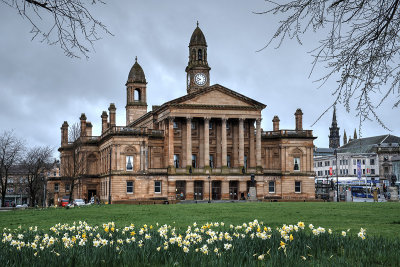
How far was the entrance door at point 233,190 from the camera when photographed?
91.6 meters

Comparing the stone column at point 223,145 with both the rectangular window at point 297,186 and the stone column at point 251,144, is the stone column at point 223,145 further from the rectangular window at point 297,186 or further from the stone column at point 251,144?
the rectangular window at point 297,186

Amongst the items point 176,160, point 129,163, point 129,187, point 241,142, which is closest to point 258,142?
point 241,142

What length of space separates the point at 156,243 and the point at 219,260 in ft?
9.10

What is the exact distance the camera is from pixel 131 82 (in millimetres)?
111188

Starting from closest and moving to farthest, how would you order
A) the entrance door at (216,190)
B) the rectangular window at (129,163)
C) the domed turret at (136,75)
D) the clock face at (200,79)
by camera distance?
the rectangular window at (129,163) → the entrance door at (216,190) → the clock face at (200,79) → the domed turret at (136,75)

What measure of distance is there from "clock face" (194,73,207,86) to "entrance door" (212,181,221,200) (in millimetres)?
19724

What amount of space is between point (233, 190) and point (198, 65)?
77.8 ft

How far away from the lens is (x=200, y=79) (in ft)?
333

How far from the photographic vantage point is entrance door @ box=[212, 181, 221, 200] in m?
90.1

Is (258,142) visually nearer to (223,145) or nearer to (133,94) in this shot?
(223,145)

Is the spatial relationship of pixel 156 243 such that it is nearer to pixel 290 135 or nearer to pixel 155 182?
pixel 155 182

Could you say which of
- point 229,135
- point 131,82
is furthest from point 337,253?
point 131,82

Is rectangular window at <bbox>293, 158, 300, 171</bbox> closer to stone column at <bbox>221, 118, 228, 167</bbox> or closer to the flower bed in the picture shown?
stone column at <bbox>221, 118, 228, 167</bbox>

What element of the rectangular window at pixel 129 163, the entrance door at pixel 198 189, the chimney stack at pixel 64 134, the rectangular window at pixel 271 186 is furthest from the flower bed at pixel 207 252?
the chimney stack at pixel 64 134
